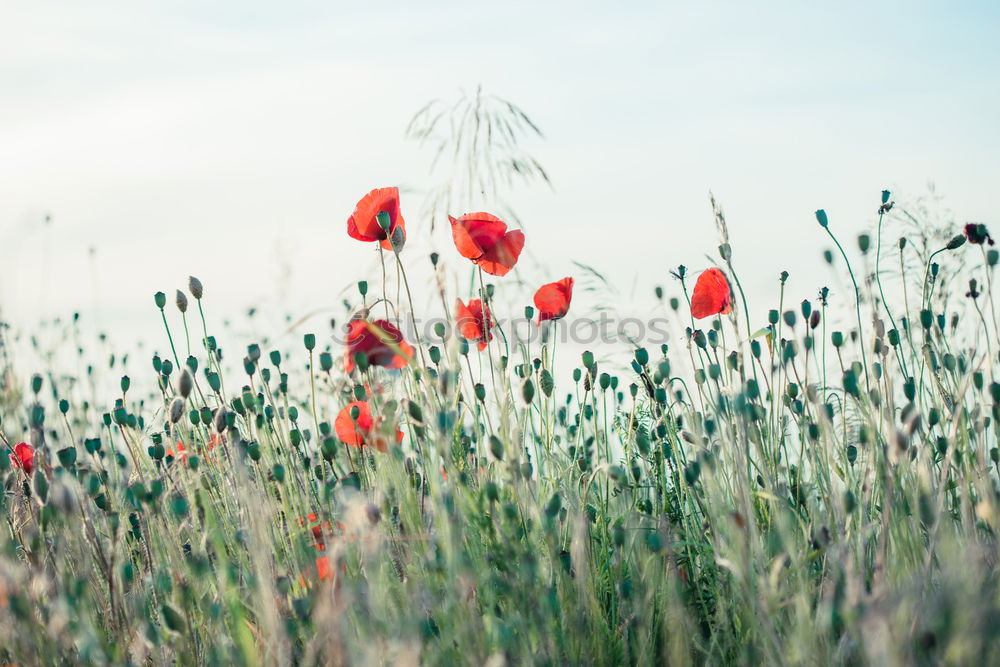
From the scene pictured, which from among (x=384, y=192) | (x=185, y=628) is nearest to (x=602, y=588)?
(x=185, y=628)

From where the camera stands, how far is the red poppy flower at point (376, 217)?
7.59 feet

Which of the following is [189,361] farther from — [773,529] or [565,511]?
[773,529]

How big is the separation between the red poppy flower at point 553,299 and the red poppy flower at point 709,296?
32 centimetres

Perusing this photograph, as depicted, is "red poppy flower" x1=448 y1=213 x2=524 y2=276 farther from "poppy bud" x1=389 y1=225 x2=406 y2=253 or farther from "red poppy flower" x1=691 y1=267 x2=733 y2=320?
"red poppy flower" x1=691 y1=267 x2=733 y2=320

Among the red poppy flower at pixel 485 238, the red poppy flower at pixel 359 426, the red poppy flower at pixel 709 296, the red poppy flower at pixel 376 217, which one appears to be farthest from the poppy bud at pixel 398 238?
the red poppy flower at pixel 709 296

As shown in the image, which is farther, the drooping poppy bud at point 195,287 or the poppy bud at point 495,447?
the drooping poppy bud at point 195,287

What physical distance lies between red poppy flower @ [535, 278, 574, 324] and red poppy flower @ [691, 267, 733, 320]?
1.05 feet

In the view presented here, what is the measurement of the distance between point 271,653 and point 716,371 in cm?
109

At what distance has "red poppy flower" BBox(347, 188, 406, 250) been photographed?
2.31 m

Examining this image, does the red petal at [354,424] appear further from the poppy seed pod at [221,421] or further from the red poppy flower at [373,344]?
the poppy seed pod at [221,421]

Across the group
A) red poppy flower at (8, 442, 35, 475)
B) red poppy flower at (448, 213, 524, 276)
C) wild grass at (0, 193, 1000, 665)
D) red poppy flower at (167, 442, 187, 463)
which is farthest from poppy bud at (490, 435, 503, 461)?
red poppy flower at (8, 442, 35, 475)

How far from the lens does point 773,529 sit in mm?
2219

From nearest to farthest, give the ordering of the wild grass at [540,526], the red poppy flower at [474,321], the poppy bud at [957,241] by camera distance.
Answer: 1. the wild grass at [540,526]
2. the red poppy flower at [474,321]
3. the poppy bud at [957,241]

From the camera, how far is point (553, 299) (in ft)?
8.13
